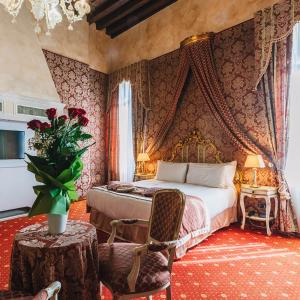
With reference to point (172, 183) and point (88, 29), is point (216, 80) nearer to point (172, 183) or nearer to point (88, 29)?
point (172, 183)

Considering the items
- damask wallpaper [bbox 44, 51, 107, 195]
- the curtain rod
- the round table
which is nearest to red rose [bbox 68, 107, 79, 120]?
the round table

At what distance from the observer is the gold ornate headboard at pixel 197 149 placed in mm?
4496

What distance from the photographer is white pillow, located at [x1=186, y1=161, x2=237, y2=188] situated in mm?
3943

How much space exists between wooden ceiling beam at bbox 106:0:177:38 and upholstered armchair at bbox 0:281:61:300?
5.70 metres

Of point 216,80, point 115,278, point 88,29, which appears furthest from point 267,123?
point 88,29

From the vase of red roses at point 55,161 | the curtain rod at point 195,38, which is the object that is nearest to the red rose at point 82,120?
the vase of red roses at point 55,161

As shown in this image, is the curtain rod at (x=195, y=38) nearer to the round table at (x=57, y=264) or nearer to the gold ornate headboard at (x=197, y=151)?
the gold ornate headboard at (x=197, y=151)

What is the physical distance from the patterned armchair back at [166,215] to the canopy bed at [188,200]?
2.89ft

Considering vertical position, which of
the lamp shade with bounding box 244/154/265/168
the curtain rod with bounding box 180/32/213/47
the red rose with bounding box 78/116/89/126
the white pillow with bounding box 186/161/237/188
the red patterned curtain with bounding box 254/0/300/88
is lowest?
the white pillow with bounding box 186/161/237/188

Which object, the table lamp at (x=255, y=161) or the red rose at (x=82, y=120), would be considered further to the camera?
the table lamp at (x=255, y=161)

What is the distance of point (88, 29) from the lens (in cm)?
610

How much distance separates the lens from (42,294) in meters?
1.07

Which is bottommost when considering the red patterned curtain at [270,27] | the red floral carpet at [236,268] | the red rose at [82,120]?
the red floral carpet at [236,268]

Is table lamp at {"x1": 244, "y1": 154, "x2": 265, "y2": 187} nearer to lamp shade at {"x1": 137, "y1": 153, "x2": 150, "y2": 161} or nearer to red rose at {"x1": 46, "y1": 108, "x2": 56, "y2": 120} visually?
lamp shade at {"x1": 137, "y1": 153, "x2": 150, "y2": 161}
